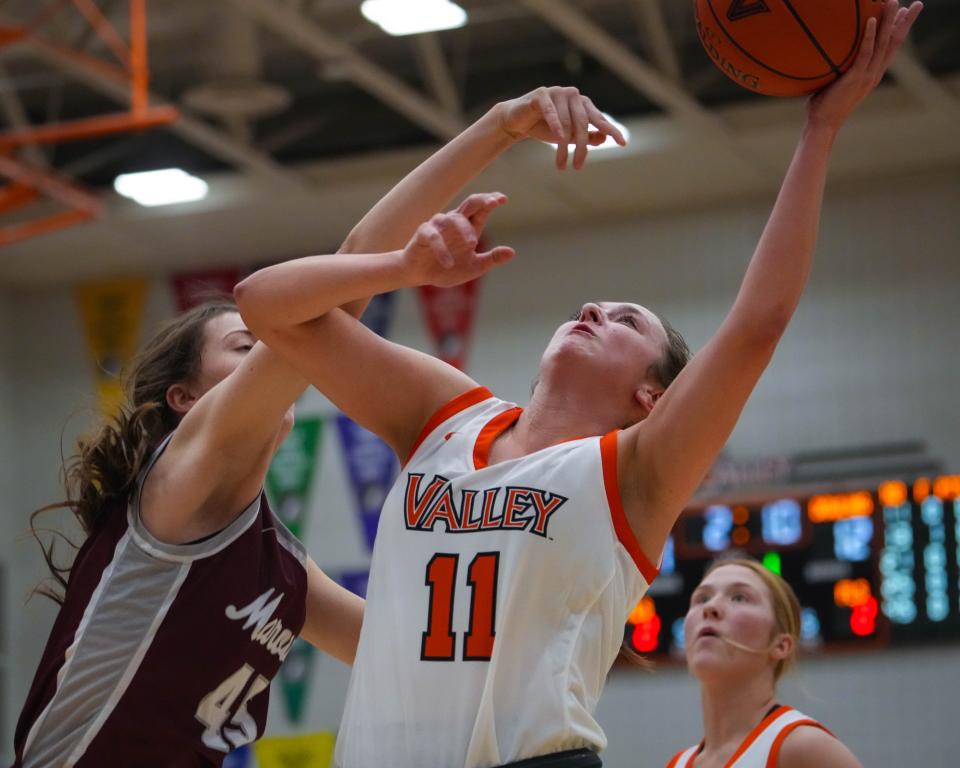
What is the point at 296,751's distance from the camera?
37.8 ft

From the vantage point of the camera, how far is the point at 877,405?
10.8m

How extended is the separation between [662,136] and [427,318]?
97.1 inches

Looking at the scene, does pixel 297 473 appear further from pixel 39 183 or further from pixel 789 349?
pixel 789 349

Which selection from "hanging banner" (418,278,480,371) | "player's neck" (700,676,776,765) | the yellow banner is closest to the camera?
"player's neck" (700,676,776,765)

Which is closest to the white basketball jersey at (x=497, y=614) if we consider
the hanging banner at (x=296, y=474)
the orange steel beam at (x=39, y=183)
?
the orange steel beam at (x=39, y=183)

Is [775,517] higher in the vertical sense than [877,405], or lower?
lower

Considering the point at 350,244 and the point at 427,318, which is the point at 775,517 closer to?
the point at 427,318

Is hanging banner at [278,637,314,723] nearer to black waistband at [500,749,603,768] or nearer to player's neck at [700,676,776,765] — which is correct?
player's neck at [700,676,776,765]

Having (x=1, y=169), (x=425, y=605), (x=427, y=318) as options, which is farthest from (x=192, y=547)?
(x=427, y=318)

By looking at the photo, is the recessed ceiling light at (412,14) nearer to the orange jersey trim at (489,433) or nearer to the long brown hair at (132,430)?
the long brown hair at (132,430)

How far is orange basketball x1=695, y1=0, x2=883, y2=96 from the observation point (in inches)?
107

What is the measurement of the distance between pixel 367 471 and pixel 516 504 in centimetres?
938

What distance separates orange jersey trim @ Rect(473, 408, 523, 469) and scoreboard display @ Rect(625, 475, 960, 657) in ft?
22.8

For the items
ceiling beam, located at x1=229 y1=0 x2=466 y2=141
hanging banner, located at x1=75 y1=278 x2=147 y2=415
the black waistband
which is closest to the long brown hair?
the black waistband
